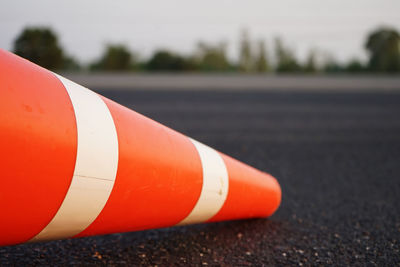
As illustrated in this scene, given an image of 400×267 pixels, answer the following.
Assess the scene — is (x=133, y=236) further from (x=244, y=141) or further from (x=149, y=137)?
(x=244, y=141)

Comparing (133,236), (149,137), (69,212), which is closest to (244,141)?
(133,236)

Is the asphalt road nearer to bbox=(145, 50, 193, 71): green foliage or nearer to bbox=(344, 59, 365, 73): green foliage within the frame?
bbox=(145, 50, 193, 71): green foliage

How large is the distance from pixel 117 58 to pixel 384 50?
23447 millimetres

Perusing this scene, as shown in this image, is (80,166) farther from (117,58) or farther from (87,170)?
(117,58)

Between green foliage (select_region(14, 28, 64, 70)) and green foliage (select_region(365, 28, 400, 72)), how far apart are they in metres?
24.7

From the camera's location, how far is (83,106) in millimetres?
1379

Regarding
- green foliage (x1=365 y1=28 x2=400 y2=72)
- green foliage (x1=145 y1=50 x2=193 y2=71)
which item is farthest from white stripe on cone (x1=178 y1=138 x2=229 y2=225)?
green foliage (x1=365 y1=28 x2=400 y2=72)

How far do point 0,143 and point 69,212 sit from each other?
1.16 feet

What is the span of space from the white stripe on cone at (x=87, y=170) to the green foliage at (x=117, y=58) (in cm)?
2774

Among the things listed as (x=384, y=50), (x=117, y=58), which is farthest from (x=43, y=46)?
(x=384, y=50)

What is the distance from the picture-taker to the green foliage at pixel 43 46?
2025 centimetres

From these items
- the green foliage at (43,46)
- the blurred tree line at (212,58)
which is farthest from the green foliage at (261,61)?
the green foliage at (43,46)

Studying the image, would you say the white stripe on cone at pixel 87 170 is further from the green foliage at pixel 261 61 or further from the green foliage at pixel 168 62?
the green foliage at pixel 261 61

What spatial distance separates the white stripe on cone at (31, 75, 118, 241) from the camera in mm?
1307
